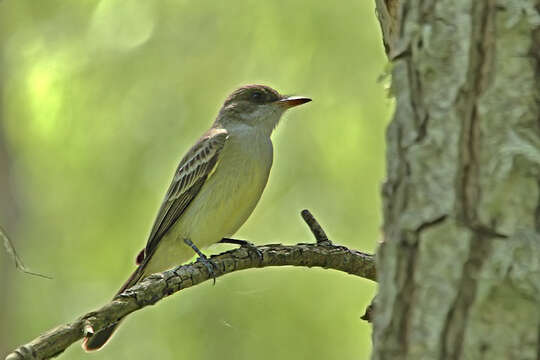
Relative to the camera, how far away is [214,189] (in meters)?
5.91

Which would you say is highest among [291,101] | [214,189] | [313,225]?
[291,101]

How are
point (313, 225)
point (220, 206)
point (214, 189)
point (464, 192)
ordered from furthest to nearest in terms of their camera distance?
point (214, 189) → point (220, 206) → point (313, 225) → point (464, 192)

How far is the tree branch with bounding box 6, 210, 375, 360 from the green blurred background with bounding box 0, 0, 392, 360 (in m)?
0.96

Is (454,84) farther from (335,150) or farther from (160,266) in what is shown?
(160,266)

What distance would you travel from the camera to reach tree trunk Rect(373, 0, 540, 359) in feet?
6.56

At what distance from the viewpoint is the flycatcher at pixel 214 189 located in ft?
19.0

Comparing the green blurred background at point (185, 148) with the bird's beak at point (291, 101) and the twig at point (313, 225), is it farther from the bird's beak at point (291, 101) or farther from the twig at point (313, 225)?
the twig at point (313, 225)

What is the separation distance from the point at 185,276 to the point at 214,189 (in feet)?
6.49

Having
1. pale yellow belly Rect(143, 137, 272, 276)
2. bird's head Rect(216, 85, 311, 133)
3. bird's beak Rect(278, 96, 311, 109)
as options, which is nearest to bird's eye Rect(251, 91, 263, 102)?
bird's head Rect(216, 85, 311, 133)

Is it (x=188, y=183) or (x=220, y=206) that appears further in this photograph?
(x=188, y=183)

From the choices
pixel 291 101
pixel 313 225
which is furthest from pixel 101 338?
pixel 291 101

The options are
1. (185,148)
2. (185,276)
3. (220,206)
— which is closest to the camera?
(185,276)

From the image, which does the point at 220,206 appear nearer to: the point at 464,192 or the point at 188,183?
the point at 188,183

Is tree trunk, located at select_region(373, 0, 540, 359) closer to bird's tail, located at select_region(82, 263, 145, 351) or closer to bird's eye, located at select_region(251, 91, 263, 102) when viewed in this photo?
bird's tail, located at select_region(82, 263, 145, 351)
